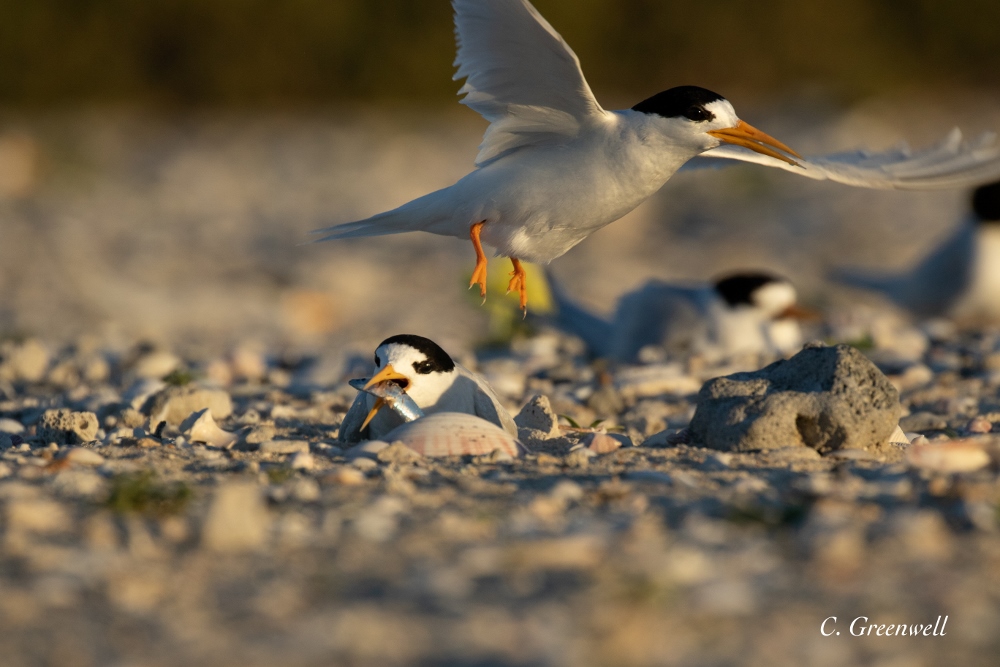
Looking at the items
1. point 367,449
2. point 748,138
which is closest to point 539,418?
point 367,449

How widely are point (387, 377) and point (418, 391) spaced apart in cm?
13

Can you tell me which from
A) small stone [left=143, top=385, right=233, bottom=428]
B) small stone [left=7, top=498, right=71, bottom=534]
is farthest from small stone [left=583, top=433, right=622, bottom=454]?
small stone [left=7, top=498, right=71, bottom=534]

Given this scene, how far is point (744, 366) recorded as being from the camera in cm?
552

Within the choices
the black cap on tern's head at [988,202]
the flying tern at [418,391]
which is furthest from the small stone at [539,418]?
the black cap on tern's head at [988,202]

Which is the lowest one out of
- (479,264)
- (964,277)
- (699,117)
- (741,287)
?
(479,264)

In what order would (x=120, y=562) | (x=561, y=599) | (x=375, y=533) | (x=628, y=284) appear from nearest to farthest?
(x=561, y=599), (x=120, y=562), (x=375, y=533), (x=628, y=284)

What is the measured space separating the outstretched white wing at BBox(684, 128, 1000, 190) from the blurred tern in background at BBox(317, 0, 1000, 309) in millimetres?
15

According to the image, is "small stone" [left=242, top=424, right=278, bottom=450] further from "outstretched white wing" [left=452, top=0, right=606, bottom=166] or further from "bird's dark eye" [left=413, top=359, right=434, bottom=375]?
"outstretched white wing" [left=452, top=0, right=606, bottom=166]

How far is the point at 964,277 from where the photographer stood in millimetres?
8039

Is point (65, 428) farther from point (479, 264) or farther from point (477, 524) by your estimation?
point (477, 524)

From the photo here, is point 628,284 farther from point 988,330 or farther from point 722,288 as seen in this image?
point 988,330

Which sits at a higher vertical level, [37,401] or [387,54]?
[387,54]

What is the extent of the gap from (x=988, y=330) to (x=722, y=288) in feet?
4.76

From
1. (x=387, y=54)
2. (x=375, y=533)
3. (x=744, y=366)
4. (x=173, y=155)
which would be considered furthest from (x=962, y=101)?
(x=375, y=533)
